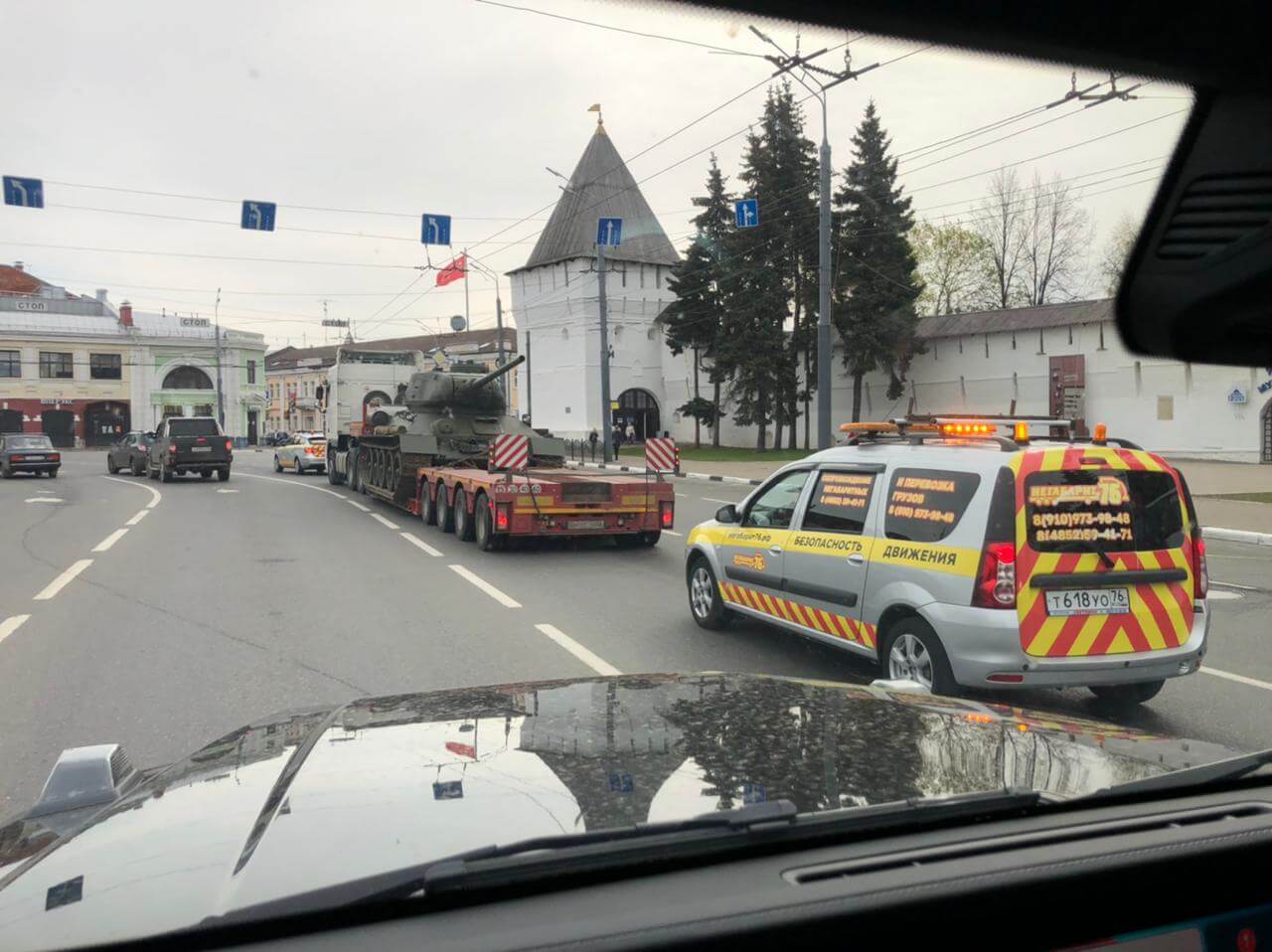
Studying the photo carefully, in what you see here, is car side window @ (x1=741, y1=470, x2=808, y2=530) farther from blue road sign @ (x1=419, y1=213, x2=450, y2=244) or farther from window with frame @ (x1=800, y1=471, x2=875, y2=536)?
blue road sign @ (x1=419, y1=213, x2=450, y2=244)

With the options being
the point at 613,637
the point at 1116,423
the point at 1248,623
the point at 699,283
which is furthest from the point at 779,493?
the point at 699,283

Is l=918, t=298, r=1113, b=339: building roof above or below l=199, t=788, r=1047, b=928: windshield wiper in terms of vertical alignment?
above

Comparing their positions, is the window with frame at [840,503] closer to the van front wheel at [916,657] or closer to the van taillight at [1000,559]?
the van front wheel at [916,657]

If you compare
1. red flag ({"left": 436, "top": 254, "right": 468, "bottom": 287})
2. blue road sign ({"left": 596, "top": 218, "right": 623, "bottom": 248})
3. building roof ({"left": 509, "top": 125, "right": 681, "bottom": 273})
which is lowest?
red flag ({"left": 436, "top": 254, "right": 468, "bottom": 287})

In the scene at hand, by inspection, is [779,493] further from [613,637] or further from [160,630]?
[160,630]

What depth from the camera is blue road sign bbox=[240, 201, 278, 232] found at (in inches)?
915

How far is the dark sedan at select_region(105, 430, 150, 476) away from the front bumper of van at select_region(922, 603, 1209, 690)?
34.8 meters

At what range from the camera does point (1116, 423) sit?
105 feet

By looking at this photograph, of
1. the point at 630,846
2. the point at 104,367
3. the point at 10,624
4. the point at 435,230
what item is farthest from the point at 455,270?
the point at 104,367

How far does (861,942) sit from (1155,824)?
2.78ft

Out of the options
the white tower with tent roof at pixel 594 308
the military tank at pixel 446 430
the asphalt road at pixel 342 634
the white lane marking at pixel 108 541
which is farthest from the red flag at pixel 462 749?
the white tower with tent roof at pixel 594 308

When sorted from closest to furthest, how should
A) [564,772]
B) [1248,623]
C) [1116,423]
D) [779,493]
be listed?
[564,772] < [779,493] < [1248,623] < [1116,423]

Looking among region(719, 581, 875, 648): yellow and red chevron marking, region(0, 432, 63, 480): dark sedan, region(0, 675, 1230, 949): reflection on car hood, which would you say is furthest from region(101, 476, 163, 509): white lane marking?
region(0, 675, 1230, 949): reflection on car hood

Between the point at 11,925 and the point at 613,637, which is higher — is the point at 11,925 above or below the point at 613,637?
above
